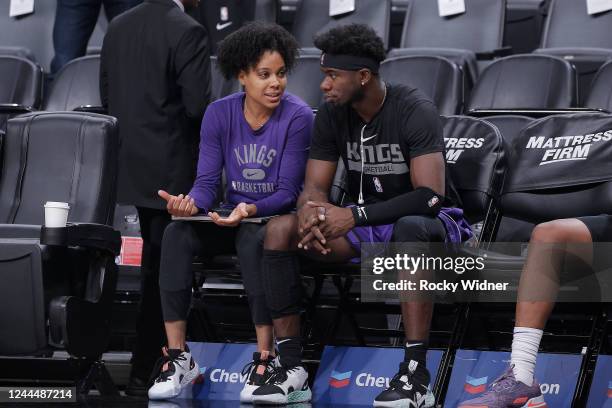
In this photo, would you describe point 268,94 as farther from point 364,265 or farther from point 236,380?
point 236,380

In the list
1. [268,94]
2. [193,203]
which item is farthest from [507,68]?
[193,203]

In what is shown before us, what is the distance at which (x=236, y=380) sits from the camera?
4.20 m

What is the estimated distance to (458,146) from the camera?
14.7ft

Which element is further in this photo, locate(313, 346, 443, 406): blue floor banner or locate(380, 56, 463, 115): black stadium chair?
locate(380, 56, 463, 115): black stadium chair

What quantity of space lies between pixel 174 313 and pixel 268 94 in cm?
90

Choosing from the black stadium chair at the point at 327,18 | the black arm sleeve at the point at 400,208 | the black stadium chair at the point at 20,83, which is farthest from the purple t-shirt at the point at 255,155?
the black stadium chair at the point at 327,18

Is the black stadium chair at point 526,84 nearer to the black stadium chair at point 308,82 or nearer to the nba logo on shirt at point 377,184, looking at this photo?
the black stadium chair at point 308,82

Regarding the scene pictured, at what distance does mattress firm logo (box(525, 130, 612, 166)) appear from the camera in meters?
4.15

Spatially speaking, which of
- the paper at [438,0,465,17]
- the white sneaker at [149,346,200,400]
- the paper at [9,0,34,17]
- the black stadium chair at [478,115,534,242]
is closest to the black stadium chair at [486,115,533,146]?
the black stadium chair at [478,115,534,242]

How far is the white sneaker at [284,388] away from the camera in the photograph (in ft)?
12.5

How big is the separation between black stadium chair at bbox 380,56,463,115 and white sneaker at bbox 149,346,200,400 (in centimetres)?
225

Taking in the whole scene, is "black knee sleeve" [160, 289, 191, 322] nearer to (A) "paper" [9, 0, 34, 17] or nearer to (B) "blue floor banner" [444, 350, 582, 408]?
(B) "blue floor banner" [444, 350, 582, 408]

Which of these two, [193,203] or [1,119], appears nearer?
[193,203]

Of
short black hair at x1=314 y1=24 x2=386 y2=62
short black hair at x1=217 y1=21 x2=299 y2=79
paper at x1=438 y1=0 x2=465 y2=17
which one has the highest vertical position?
short black hair at x1=314 y1=24 x2=386 y2=62
